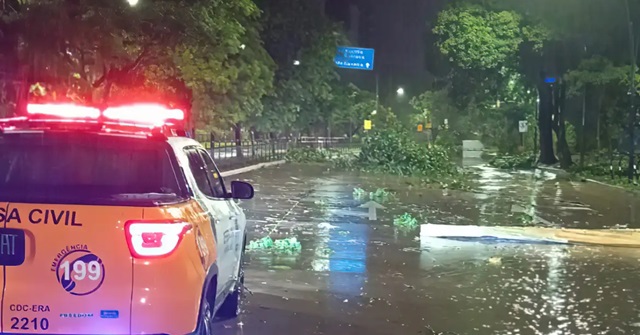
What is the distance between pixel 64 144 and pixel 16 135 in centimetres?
32

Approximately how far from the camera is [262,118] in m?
52.1

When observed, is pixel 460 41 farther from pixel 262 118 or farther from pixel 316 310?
pixel 316 310

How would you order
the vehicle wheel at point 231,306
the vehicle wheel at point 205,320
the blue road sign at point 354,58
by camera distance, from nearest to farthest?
the vehicle wheel at point 205,320
the vehicle wheel at point 231,306
the blue road sign at point 354,58

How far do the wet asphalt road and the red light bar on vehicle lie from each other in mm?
2466

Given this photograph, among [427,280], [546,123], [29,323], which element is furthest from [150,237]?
[546,123]

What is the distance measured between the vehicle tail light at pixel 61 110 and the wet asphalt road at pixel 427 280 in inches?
107

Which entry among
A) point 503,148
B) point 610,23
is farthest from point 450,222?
point 503,148

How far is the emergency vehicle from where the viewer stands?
4.64 m

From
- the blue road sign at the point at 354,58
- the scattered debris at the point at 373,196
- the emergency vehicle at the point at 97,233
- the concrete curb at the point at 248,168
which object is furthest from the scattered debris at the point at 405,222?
the blue road sign at the point at 354,58

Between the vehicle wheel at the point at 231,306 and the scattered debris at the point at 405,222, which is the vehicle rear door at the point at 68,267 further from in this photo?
the scattered debris at the point at 405,222

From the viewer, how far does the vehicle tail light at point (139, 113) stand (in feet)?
19.5

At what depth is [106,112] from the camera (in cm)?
599

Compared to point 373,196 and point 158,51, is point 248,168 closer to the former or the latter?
point 158,51

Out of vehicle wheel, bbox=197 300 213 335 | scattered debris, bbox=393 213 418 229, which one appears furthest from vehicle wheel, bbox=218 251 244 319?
scattered debris, bbox=393 213 418 229
